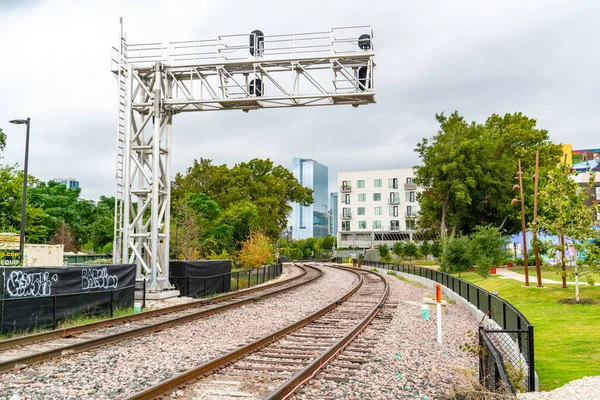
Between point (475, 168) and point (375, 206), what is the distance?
5001 centimetres

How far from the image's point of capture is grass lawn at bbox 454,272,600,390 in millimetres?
9992

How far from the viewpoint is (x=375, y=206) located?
102000 mm

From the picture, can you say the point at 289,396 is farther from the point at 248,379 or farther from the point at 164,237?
the point at 164,237

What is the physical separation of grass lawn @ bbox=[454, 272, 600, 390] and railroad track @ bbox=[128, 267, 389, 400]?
13.6ft

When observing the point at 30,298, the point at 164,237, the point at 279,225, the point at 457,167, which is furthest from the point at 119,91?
the point at 279,225

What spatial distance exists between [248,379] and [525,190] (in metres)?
53.0

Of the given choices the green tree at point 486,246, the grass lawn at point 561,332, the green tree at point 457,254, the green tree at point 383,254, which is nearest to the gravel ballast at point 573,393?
the grass lawn at point 561,332

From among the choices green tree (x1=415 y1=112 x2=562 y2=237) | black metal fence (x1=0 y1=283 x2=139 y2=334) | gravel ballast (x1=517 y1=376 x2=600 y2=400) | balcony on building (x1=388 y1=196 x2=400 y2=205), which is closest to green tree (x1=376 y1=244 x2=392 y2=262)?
green tree (x1=415 y1=112 x2=562 y2=237)

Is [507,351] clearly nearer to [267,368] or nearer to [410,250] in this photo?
[267,368]

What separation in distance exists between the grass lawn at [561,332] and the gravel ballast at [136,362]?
21.2 ft

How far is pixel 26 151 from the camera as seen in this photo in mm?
25922

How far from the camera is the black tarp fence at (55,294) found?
41.9ft

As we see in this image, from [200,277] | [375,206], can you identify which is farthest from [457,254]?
[375,206]

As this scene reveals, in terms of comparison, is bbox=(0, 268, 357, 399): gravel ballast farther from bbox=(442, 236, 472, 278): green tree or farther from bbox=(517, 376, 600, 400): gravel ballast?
bbox=(442, 236, 472, 278): green tree
